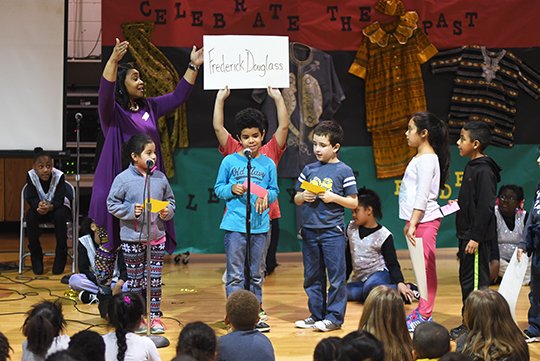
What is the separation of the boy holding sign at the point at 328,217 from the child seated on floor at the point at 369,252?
97 cm

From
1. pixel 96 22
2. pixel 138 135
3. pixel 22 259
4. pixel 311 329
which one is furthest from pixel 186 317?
pixel 96 22

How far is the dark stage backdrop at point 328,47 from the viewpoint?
7.70 metres

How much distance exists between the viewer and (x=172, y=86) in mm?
7613

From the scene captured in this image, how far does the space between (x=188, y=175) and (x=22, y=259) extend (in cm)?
164

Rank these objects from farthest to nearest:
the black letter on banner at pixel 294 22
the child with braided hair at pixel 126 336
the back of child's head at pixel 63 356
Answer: the black letter on banner at pixel 294 22
the child with braided hair at pixel 126 336
the back of child's head at pixel 63 356

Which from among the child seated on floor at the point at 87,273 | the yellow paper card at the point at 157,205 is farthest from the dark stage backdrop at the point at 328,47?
the yellow paper card at the point at 157,205

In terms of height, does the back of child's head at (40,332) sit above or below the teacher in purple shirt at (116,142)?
below

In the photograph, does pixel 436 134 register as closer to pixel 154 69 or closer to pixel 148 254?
pixel 148 254

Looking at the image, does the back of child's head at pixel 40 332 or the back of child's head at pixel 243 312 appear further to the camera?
the back of child's head at pixel 243 312

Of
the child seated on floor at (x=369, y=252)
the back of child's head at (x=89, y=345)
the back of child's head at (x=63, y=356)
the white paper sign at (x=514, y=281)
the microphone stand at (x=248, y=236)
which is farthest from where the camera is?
the child seated on floor at (x=369, y=252)

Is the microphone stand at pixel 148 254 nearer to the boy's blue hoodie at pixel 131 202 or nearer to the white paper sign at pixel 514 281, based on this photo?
the boy's blue hoodie at pixel 131 202

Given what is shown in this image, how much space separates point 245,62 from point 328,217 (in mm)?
1185

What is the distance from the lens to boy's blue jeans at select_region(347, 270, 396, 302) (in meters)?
6.43

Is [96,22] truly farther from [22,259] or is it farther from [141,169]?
[141,169]
